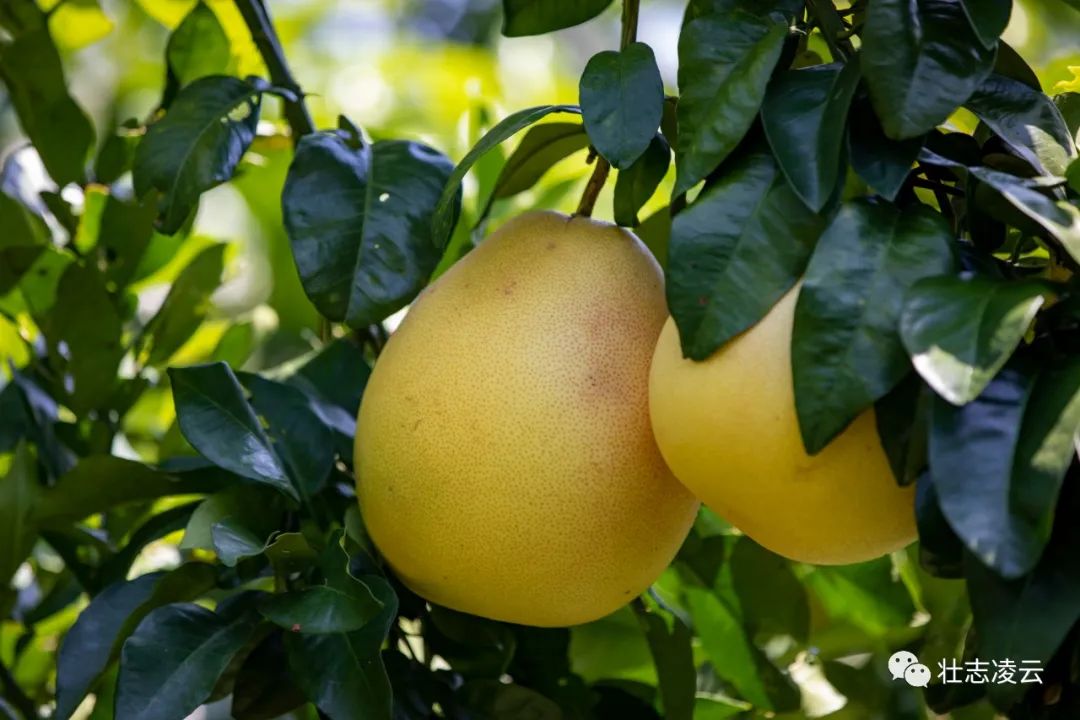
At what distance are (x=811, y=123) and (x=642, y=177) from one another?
10cm

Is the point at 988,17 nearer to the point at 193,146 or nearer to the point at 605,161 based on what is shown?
the point at 605,161

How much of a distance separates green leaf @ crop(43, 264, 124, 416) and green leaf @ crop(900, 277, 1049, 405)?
566 millimetres

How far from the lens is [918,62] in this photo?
1.69 feet

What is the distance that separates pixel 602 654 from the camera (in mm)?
826

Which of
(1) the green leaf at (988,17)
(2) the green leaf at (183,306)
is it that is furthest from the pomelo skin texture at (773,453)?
(2) the green leaf at (183,306)

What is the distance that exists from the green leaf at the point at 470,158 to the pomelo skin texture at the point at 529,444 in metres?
0.03

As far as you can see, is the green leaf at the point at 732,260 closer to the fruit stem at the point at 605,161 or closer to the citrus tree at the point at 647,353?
the citrus tree at the point at 647,353

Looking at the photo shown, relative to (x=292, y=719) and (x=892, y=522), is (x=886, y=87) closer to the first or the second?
(x=892, y=522)

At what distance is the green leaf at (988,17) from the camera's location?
51 cm

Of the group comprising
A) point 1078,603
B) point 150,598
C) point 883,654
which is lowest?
point 883,654

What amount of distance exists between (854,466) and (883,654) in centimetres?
41

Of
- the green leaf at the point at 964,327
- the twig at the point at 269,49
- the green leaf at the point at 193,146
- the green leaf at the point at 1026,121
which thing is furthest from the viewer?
the twig at the point at 269,49

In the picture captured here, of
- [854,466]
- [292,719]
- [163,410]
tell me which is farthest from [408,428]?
[163,410]

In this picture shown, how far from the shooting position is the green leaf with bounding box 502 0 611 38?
638 mm
